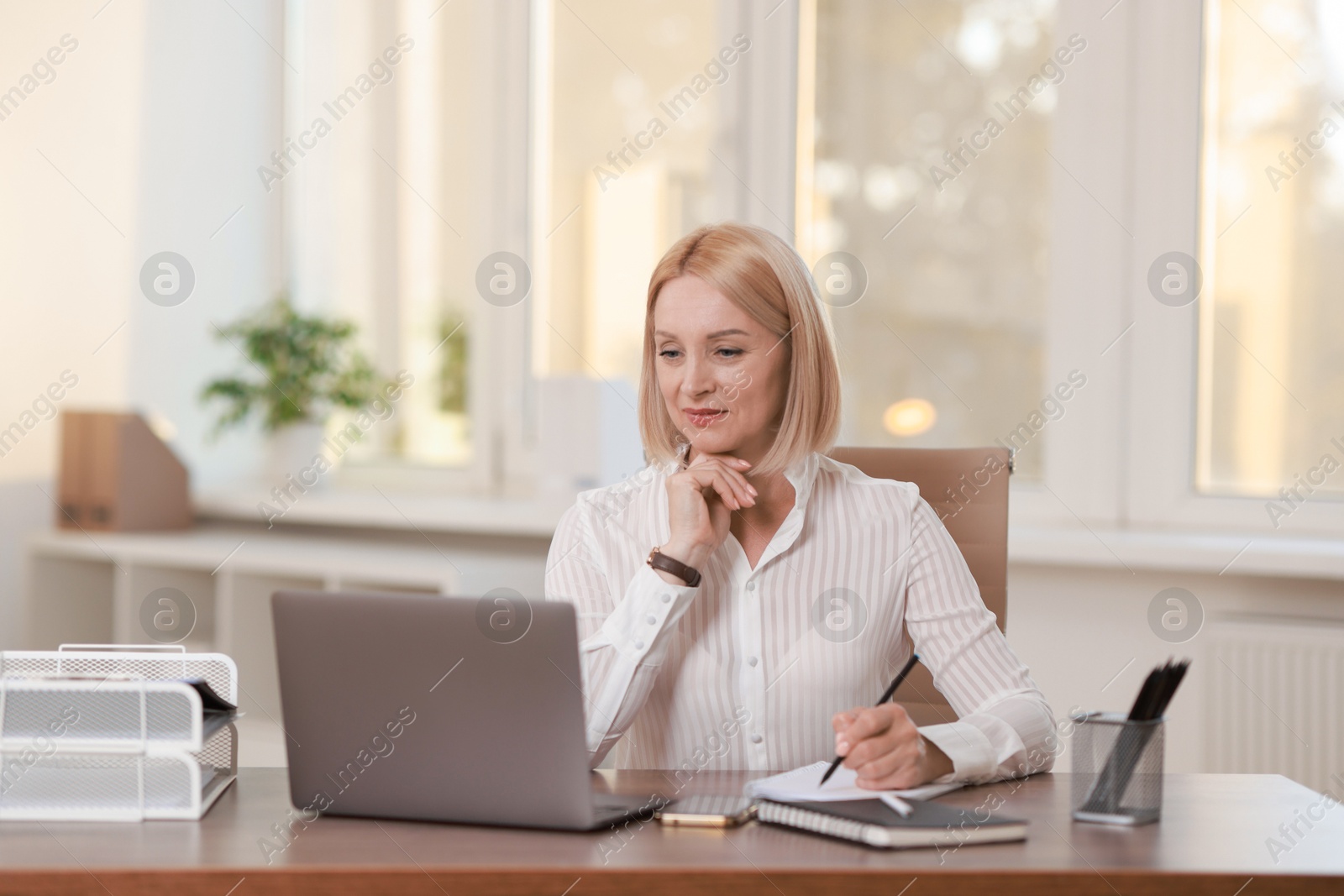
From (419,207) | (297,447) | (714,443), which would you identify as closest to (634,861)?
(714,443)

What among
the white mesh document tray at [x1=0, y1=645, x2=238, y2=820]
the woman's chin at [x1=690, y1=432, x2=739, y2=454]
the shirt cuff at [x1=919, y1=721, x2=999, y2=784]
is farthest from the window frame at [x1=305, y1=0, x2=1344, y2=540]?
the white mesh document tray at [x1=0, y1=645, x2=238, y2=820]

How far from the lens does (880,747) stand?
1187 millimetres

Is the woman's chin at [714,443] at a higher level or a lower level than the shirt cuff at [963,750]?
higher

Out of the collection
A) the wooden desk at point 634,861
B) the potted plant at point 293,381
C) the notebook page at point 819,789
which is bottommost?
the wooden desk at point 634,861

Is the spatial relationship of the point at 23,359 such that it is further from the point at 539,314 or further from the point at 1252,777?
the point at 1252,777

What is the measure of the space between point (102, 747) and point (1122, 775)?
3.09 feet

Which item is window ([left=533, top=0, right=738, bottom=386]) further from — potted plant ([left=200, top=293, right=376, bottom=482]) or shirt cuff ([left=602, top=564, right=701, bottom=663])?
shirt cuff ([left=602, top=564, right=701, bottom=663])

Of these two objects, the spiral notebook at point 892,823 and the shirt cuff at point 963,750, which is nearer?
the spiral notebook at point 892,823

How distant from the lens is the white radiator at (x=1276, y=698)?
2389 mm

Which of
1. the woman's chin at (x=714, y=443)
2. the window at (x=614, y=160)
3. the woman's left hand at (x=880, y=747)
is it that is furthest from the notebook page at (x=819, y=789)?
the window at (x=614, y=160)

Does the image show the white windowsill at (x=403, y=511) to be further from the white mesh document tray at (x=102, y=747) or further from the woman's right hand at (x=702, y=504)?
the white mesh document tray at (x=102, y=747)

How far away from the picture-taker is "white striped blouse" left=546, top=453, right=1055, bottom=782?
145cm

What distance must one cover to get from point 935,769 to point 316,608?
622 millimetres

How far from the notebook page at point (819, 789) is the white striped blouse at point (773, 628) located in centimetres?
25
